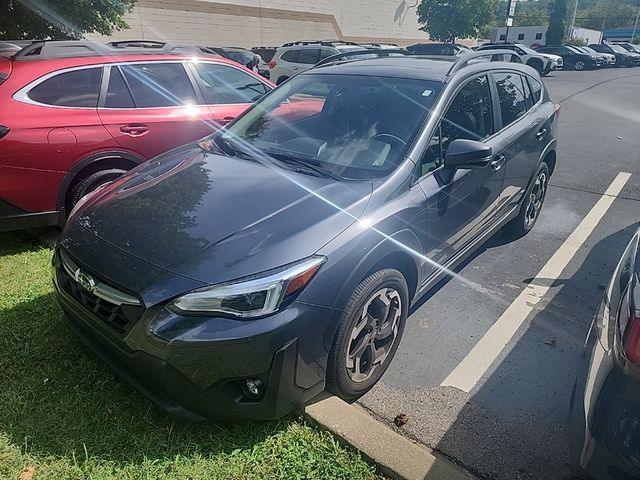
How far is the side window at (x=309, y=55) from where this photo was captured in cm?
1590

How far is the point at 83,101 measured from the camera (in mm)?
4367

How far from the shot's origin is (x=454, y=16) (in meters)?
33.8

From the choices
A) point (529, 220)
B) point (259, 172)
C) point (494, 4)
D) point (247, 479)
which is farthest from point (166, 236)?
point (494, 4)

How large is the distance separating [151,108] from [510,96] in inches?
131

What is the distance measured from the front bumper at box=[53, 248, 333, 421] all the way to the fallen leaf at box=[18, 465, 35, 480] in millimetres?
533

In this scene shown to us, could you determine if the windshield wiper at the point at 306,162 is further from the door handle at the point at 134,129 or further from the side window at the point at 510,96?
the door handle at the point at 134,129

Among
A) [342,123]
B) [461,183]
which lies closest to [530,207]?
[461,183]

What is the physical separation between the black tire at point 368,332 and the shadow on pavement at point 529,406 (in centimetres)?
50

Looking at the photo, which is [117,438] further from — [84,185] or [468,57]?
[468,57]

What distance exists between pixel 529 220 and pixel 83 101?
14.5 feet

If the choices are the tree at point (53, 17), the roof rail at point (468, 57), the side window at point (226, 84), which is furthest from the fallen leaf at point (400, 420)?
the tree at point (53, 17)

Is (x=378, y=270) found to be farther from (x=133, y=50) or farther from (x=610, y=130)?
(x=610, y=130)

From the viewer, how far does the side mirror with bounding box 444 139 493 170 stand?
2.91 meters

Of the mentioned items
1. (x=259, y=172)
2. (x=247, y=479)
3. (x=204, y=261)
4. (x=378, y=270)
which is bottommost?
(x=247, y=479)
